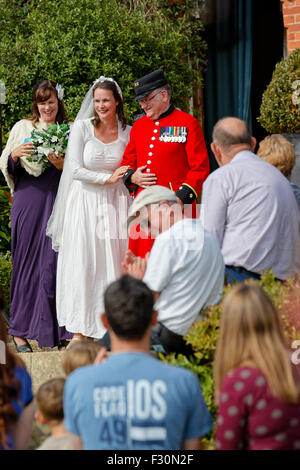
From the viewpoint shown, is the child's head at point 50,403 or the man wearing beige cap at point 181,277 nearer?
the child's head at point 50,403

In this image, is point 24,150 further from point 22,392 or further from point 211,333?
point 22,392

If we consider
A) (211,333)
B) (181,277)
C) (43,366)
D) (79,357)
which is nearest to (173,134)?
(181,277)

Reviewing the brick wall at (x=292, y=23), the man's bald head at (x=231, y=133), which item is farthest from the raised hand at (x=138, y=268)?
the brick wall at (x=292, y=23)

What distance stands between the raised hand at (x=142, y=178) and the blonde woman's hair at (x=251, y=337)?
97.6 inches

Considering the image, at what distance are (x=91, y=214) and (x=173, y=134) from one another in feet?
2.90

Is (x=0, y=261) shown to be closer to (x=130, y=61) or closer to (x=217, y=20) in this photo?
(x=130, y=61)

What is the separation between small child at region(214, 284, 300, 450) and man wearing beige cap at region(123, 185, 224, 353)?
0.93 meters

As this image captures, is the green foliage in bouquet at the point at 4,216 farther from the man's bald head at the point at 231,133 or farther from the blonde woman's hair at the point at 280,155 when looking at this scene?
the man's bald head at the point at 231,133

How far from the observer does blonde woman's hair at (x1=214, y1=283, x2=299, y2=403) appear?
2859 mm

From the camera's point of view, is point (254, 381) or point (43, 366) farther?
point (43, 366)

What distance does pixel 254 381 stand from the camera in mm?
2805

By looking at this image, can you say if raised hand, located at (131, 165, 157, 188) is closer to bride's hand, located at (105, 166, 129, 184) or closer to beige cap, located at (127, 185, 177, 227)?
bride's hand, located at (105, 166, 129, 184)

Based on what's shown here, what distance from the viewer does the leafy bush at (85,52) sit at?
7.63 metres

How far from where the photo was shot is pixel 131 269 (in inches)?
166
